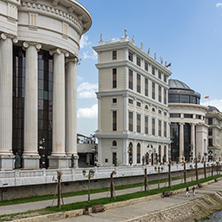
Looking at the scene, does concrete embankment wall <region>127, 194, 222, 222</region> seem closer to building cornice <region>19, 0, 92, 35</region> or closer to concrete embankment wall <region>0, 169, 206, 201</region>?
concrete embankment wall <region>0, 169, 206, 201</region>

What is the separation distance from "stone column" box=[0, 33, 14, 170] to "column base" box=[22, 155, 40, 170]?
10.1 feet

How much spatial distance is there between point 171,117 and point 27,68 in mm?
97474

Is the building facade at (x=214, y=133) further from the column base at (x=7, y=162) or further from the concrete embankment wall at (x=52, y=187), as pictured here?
the column base at (x=7, y=162)

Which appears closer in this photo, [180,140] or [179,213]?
[179,213]

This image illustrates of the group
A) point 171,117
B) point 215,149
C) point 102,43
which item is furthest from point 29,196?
point 215,149

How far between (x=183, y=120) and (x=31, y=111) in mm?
99701

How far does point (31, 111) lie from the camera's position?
51125 mm

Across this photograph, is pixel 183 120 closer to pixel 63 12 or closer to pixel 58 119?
pixel 58 119

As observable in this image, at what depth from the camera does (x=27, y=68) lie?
169 ft

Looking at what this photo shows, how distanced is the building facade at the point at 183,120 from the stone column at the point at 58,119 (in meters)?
89.1

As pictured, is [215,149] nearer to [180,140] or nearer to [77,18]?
[180,140]

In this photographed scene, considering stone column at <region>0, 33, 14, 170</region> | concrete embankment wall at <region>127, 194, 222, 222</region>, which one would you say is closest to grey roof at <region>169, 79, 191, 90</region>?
concrete embankment wall at <region>127, 194, 222, 222</region>

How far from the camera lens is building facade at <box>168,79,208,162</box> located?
142000 mm

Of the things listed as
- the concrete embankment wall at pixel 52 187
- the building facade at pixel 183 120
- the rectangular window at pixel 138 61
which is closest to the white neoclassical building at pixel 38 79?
the concrete embankment wall at pixel 52 187
